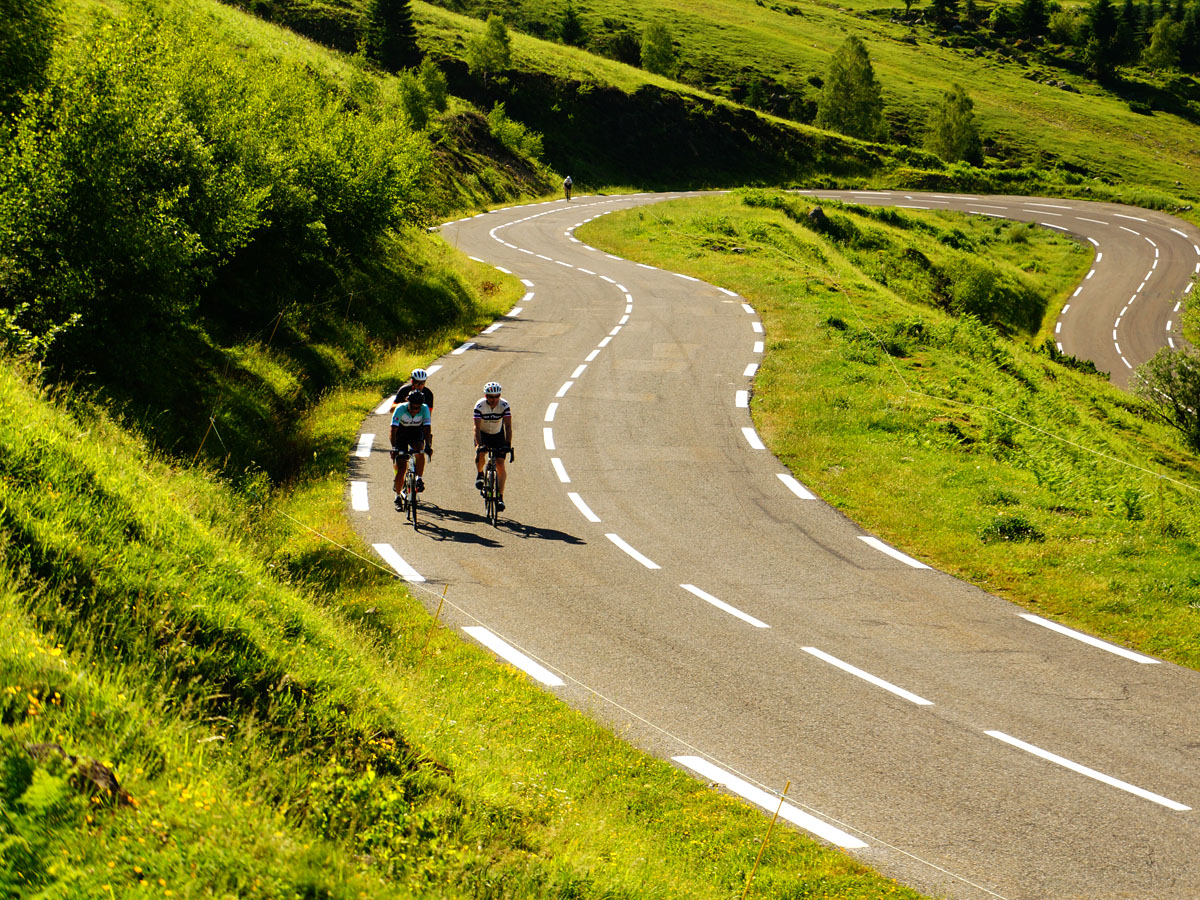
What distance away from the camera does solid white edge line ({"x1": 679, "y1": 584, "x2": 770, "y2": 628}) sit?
987cm

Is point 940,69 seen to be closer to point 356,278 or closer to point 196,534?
point 356,278

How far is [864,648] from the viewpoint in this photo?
928cm

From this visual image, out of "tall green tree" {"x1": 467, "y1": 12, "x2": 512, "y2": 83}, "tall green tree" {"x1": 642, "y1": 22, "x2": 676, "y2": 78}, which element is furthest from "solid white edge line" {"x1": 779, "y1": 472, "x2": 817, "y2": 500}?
"tall green tree" {"x1": 642, "y1": 22, "x2": 676, "y2": 78}

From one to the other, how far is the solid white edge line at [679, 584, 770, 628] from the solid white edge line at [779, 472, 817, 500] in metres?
4.22

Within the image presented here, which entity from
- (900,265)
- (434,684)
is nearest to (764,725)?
(434,684)

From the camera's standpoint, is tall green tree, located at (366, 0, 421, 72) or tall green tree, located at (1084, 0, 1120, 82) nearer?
tall green tree, located at (366, 0, 421, 72)

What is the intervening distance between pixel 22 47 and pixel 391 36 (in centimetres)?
5507

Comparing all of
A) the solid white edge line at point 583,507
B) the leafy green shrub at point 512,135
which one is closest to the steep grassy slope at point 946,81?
the leafy green shrub at point 512,135

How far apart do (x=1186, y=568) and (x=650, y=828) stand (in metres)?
8.91

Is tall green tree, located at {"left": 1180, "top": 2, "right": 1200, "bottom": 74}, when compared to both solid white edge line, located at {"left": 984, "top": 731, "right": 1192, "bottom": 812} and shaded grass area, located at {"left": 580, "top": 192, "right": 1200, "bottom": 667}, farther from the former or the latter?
solid white edge line, located at {"left": 984, "top": 731, "right": 1192, "bottom": 812}

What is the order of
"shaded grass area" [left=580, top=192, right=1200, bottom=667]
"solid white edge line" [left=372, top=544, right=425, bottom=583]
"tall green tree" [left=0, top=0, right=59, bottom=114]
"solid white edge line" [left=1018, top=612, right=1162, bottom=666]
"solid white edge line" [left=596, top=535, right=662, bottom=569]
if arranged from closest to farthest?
"solid white edge line" [left=1018, top=612, right=1162, bottom=666] < "solid white edge line" [left=372, top=544, right=425, bottom=583] < "shaded grass area" [left=580, top=192, right=1200, bottom=667] < "solid white edge line" [left=596, top=535, right=662, bottom=569] < "tall green tree" [left=0, top=0, right=59, bottom=114]

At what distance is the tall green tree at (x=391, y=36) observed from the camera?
6681 cm

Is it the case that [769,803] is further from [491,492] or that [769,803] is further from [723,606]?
[491,492]

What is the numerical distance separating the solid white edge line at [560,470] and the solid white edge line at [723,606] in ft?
15.1
